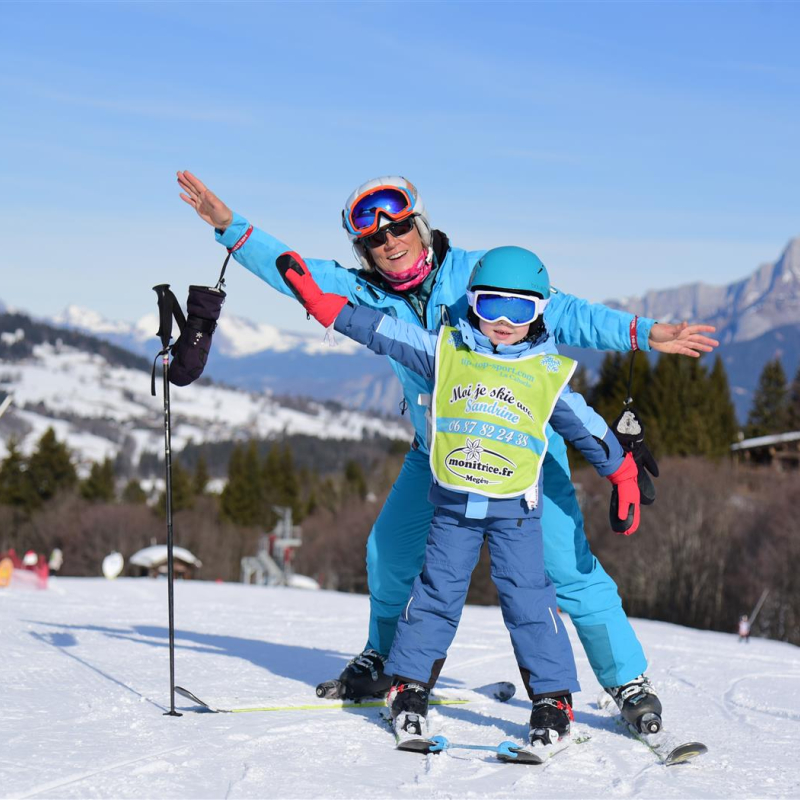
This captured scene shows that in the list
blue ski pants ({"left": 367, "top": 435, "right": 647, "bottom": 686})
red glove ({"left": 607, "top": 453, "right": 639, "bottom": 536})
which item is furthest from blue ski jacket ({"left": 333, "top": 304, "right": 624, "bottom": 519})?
blue ski pants ({"left": 367, "top": 435, "right": 647, "bottom": 686})

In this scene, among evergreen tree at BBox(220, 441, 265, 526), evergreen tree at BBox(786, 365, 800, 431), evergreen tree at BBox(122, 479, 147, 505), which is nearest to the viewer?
evergreen tree at BBox(786, 365, 800, 431)

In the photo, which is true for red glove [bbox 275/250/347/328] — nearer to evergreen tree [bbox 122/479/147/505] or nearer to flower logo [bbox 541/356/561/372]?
flower logo [bbox 541/356/561/372]

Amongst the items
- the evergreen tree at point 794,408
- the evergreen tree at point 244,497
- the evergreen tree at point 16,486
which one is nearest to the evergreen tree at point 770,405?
the evergreen tree at point 794,408

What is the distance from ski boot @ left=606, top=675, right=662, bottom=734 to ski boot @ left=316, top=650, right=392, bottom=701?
1045 millimetres

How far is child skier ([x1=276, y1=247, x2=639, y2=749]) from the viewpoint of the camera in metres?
4.02

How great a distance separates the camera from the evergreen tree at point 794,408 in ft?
242

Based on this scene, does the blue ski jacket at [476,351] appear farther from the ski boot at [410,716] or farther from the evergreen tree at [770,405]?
the evergreen tree at [770,405]

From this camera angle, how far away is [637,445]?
4488 millimetres

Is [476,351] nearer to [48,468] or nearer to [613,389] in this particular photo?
[613,389]

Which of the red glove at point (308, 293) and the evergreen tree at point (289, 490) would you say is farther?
the evergreen tree at point (289, 490)

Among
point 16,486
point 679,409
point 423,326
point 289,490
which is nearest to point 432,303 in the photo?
point 423,326

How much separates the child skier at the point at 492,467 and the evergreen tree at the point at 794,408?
73.6 m

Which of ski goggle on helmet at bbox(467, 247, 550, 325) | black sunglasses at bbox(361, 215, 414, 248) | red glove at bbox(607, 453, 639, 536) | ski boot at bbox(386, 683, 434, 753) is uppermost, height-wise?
black sunglasses at bbox(361, 215, 414, 248)

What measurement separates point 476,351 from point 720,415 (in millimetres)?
64973
